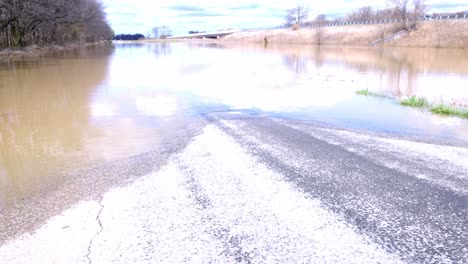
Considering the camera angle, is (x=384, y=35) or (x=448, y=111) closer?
(x=448, y=111)

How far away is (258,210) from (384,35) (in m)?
81.4

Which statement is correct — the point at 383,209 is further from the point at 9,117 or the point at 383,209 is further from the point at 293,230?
the point at 9,117

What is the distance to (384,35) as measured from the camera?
78125 mm

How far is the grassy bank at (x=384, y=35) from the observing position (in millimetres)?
62594

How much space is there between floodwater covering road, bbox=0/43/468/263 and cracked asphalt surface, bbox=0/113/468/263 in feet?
0.06

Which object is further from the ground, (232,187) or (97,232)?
(232,187)

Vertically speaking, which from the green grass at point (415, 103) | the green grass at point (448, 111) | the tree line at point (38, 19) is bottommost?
the green grass at point (448, 111)

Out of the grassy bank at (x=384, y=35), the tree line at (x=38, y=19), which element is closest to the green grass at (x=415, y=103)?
the tree line at (x=38, y=19)

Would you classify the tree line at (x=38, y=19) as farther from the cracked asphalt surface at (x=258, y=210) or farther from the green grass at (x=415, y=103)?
the cracked asphalt surface at (x=258, y=210)

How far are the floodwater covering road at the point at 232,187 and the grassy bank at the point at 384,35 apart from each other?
60.0 metres

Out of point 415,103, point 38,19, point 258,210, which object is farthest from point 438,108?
point 38,19

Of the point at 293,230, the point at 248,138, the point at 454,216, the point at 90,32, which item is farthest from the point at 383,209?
the point at 90,32

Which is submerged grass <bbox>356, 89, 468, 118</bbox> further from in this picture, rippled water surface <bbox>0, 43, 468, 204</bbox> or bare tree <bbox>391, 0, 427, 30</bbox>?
bare tree <bbox>391, 0, 427, 30</bbox>

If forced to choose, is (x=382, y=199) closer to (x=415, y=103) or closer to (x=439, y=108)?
(x=439, y=108)
